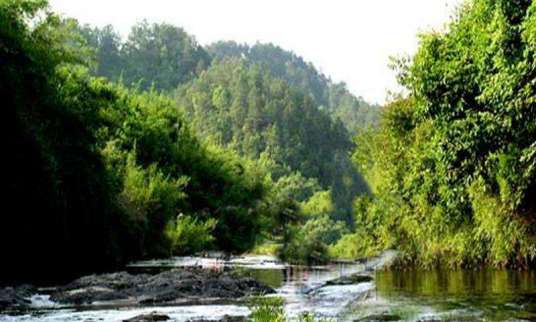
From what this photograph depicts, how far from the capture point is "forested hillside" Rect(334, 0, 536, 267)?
22.7 m

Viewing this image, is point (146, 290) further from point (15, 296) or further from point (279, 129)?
point (279, 129)

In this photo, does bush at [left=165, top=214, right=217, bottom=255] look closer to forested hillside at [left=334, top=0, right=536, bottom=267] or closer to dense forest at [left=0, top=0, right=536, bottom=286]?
dense forest at [left=0, top=0, right=536, bottom=286]

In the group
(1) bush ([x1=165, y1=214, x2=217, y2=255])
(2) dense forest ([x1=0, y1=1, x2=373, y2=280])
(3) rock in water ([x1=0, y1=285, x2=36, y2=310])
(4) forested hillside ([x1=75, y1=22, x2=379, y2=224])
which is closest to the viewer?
(3) rock in water ([x1=0, y1=285, x2=36, y2=310])

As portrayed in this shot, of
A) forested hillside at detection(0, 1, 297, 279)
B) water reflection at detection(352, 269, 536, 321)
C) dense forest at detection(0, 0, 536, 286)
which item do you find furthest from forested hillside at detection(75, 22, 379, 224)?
water reflection at detection(352, 269, 536, 321)

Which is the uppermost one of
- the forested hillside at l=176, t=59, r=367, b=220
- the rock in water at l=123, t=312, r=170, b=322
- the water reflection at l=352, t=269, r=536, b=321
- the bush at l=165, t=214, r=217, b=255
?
the forested hillside at l=176, t=59, r=367, b=220

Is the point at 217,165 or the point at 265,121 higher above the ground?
the point at 265,121

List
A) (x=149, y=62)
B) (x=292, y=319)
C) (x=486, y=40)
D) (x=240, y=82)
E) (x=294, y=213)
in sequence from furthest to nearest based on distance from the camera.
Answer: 1. (x=149, y=62)
2. (x=240, y=82)
3. (x=294, y=213)
4. (x=486, y=40)
5. (x=292, y=319)

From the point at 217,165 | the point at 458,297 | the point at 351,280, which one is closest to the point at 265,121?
the point at 217,165

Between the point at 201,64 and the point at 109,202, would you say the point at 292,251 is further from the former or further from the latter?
the point at 201,64

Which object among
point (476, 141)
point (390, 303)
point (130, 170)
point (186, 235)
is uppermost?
point (130, 170)

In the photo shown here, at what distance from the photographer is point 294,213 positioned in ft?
290

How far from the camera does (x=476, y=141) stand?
25156 millimetres

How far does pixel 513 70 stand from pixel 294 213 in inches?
2626

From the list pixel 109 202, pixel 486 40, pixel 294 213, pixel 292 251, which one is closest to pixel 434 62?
pixel 486 40
